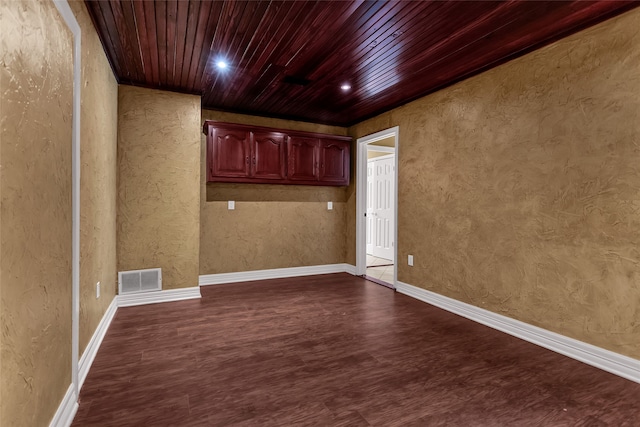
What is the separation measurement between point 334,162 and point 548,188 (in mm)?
2982

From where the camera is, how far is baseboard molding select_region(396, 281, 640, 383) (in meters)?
2.19

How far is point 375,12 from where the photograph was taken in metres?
2.21

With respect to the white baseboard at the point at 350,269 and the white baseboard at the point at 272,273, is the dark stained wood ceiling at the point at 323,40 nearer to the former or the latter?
Answer: the white baseboard at the point at 272,273

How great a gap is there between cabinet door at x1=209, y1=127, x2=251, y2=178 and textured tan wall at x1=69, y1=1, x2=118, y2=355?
1.18 m

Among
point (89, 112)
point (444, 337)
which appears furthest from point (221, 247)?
point (444, 337)

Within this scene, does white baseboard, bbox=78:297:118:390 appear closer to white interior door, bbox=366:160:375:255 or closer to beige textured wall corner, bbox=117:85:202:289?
beige textured wall corner, bbox=117:85:202:289

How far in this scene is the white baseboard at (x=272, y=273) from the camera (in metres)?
4.52

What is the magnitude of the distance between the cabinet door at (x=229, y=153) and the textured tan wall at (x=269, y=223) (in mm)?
327

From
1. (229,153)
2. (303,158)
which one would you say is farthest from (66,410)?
(303,158)

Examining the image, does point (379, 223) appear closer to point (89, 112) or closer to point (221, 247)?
point (221, 247)

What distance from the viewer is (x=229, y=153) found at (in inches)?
169

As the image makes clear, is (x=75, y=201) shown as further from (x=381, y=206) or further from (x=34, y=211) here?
(x=381, y=206)

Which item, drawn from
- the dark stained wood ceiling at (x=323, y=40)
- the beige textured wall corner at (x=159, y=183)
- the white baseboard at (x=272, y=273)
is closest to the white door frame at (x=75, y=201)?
the dark stained wood ceiling at (x=323, y=40)

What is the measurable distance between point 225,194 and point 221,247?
762mm
